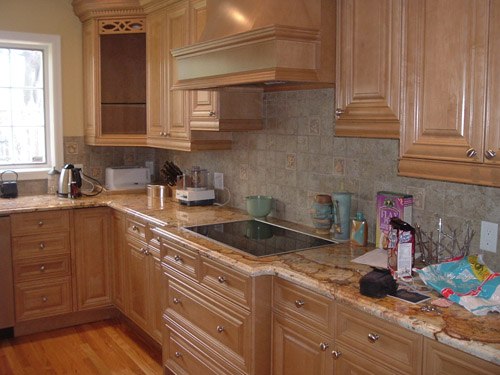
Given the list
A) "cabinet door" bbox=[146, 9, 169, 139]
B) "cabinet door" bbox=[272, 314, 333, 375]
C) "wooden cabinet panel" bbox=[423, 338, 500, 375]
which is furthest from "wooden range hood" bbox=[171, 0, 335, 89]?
"cabinet door" bbox=[146, 9, 169, 139]

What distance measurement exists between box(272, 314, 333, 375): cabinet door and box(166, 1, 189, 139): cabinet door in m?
1.71

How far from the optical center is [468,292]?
1.91 meters

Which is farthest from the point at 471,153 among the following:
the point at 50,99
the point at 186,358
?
the point at 50,99

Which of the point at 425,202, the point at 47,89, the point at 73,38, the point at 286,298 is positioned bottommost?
the point at 286,298

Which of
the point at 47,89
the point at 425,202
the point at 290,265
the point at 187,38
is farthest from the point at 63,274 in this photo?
the point at 425,202

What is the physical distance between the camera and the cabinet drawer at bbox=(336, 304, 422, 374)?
5.75 feet

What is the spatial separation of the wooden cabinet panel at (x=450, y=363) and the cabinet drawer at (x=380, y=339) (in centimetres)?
4

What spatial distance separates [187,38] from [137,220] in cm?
124

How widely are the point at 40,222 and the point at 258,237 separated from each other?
181cm

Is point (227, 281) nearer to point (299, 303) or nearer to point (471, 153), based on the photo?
point (299, 303)

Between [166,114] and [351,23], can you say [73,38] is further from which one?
[351,23]

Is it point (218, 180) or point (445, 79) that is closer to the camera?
point (445, 79)

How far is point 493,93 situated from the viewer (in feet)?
5.61

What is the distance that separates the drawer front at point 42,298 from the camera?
3.95 m
